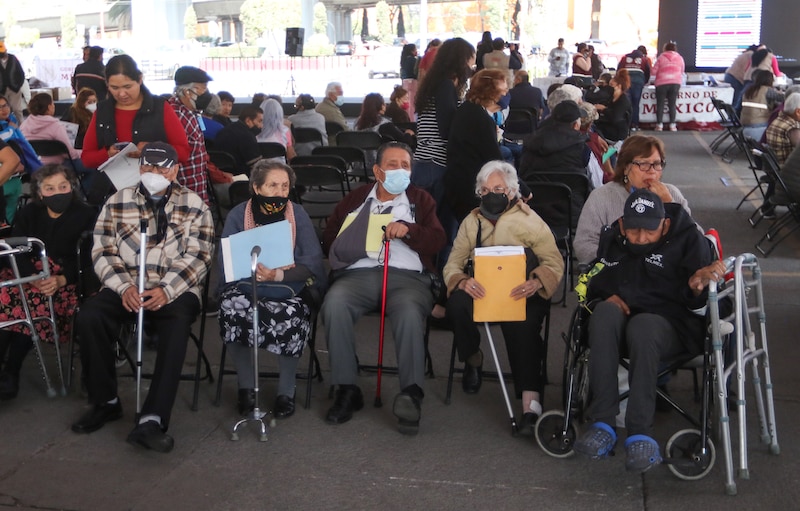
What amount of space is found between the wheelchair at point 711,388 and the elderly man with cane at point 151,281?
65.1 inches

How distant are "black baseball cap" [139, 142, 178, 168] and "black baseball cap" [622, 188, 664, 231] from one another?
7.01 ft

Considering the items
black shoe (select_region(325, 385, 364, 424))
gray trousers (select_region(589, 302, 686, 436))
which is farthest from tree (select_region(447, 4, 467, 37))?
gray trousers (select_region(589, 302, 686, 436))

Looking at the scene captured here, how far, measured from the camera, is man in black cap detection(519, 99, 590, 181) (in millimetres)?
6547

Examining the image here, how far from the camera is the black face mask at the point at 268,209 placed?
4.54 meters

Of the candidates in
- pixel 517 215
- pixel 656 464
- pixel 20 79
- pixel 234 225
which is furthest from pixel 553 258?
pixel 20 79

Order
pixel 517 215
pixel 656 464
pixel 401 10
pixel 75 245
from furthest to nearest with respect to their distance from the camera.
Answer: pixel 401 10, pixel 75 245, pixel 517 215, pixel 656 464

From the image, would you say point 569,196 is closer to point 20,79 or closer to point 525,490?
point 525,490

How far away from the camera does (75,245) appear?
15.9ft

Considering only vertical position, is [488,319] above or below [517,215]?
below

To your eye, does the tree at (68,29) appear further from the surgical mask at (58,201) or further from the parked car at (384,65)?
the surgical mask at (58,201)

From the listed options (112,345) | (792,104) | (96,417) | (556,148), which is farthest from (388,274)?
(792,104)

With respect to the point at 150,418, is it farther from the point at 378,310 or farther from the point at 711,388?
the point at 711,388

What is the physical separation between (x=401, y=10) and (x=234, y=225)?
29813 millimetres

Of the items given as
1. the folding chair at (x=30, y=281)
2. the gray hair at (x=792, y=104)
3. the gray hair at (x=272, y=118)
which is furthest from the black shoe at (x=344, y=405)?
the gray hair at (x=792, y=104)
